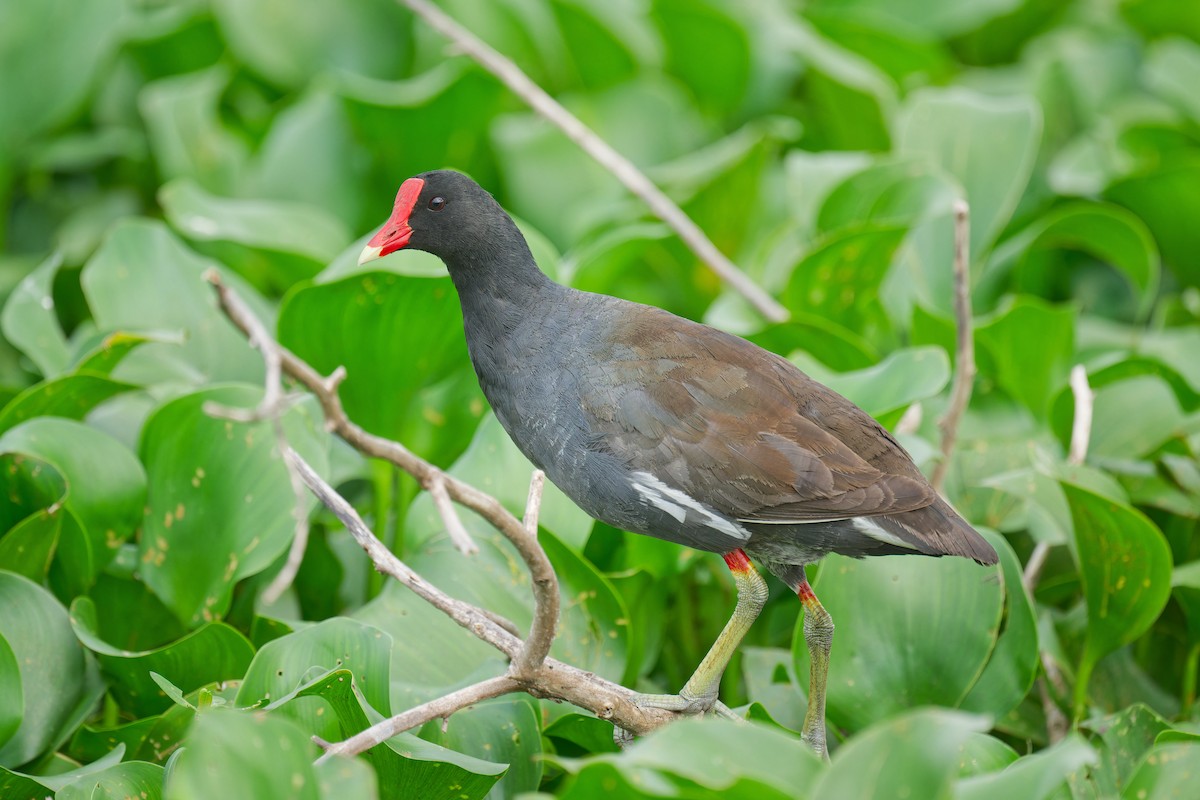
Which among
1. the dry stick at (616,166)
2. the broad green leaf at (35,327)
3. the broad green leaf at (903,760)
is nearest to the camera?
the broad green leaf at (903,760)

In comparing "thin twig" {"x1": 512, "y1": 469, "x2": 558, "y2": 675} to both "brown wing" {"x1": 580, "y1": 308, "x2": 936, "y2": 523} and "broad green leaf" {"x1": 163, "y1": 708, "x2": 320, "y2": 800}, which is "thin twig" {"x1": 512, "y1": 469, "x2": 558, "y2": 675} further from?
"broad green leaf" {"x1": 163, "y1": 708, "x2": 320, "y2": 800}

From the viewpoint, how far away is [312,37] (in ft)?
14.8

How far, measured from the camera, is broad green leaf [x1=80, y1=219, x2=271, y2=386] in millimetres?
3170

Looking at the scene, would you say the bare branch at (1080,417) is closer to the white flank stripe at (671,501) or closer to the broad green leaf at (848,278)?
the broad green leaf at (848,278)

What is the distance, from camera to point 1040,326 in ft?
10.6

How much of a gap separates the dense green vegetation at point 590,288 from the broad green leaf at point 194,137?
0.01 m

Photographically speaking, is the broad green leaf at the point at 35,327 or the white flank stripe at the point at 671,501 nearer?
the white flank stripe at the point at 671,501

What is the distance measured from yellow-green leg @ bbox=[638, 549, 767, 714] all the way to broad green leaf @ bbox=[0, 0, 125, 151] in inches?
106

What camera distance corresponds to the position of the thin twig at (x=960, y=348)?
110 inches

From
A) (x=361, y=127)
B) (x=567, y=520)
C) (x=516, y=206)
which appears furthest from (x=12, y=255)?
(x=567, y=520)

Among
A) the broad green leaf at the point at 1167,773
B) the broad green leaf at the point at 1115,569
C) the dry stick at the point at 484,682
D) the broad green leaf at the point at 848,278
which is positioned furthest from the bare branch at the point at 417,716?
the broad green leaf at the point at 848,278

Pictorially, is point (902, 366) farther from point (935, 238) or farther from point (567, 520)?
point (935, 238)

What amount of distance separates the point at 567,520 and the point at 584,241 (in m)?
1.11

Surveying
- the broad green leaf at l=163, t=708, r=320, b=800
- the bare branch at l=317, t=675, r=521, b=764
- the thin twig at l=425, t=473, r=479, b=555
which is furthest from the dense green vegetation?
the thin twig at l=425, t=473, r=479, b=555
